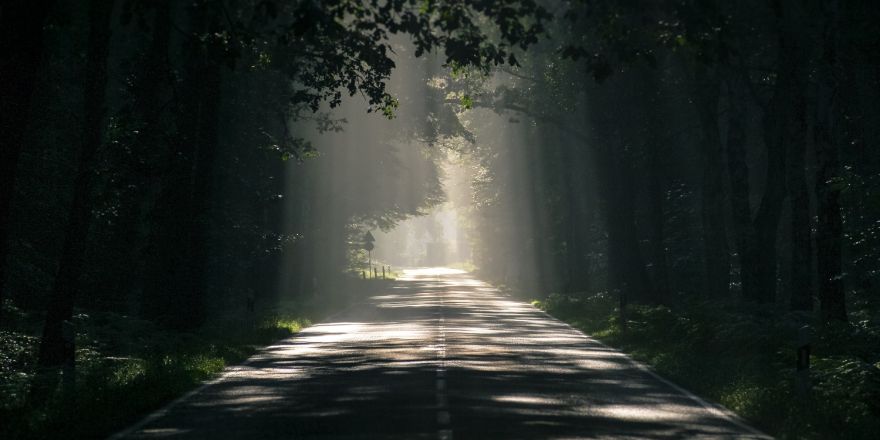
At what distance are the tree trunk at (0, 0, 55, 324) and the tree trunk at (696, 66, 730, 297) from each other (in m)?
18.7

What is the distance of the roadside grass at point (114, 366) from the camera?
12.6 meters

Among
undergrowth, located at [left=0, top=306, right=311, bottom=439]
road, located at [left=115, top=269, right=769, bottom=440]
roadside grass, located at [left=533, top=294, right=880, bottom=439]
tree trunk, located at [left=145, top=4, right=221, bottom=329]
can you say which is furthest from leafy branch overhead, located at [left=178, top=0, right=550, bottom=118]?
tree trunk, located at [left=145, top=4, right=221, bottom=329]

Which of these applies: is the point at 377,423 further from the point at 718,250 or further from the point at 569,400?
the point at 718,250

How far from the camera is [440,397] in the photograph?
14891 mm

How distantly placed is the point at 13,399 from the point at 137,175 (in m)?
7.55

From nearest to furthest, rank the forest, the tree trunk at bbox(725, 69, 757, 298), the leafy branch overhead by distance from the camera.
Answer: the leafy branch overhead, the forest, the tree trunk at bbox(725, 69, 757, 298)

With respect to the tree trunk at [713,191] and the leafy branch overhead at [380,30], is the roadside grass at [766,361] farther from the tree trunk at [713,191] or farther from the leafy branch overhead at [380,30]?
the leafy branch overhead at [380,30]

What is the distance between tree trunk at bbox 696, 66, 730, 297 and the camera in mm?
29000

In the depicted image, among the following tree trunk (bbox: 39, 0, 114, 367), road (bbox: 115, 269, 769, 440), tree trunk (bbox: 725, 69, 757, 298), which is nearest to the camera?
road (bbox: 115, 269, 769, 440)

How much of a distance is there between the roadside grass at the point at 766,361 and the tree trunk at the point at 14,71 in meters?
8.93

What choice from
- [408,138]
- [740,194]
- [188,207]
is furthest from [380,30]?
[408,138]

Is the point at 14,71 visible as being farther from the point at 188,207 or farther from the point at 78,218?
the point at 188,207

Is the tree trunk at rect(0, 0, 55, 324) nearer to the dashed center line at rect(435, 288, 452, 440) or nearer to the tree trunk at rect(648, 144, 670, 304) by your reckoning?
the dashed center line at rect(435, 288, 452, 440)

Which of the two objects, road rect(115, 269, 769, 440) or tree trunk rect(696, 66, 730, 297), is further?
tree trunk rect(696, 66, 730, 297)
